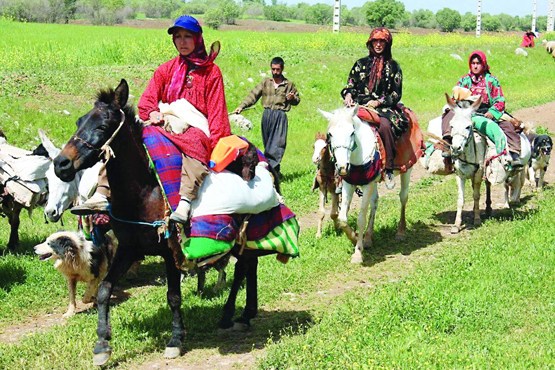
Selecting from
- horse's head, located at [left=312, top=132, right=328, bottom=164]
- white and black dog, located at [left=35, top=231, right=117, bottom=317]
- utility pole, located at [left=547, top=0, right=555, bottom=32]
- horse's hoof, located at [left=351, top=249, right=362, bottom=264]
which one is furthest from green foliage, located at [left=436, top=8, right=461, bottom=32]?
white and black dog, located at [left=35, top=231, right=117, bottom=317]

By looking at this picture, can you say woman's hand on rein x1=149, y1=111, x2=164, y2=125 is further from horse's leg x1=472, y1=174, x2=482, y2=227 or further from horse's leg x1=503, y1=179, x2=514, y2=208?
horse's leg x1=503, y1=179, x2=514, y2=208

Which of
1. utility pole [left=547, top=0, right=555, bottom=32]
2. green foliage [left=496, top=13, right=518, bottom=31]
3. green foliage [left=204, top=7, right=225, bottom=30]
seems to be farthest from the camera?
green foliage [left=496, top=13, right=518, bottom=31]

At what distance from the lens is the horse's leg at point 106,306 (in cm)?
567

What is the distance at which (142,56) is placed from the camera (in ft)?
72.5

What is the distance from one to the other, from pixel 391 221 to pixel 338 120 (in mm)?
3110

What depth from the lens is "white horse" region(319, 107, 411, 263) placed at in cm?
815

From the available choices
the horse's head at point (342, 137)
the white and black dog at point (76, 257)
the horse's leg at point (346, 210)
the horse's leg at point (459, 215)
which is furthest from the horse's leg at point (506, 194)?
the white and black dog at point (76, 257)

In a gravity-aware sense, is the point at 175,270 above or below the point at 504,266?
above

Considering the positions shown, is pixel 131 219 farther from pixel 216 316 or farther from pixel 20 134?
pixel 20 134

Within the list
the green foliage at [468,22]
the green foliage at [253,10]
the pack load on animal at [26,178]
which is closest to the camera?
the pack load on animal at [26,178]

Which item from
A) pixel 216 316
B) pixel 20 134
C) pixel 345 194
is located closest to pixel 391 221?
pixel 345 194

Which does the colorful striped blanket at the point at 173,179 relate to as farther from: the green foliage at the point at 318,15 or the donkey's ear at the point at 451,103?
the green foliage at the point at 318,15

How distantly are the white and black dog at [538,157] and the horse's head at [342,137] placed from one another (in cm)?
522

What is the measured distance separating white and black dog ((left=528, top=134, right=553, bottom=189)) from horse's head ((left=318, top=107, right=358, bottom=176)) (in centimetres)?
522
